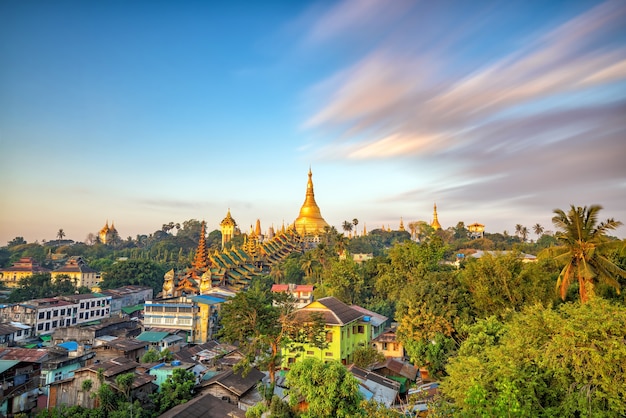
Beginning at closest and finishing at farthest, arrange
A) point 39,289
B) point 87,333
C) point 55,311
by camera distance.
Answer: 1. point 87,333
2. point 55,311
3. point 39,289

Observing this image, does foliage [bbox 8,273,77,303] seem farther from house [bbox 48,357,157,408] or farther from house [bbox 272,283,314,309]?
house [bbox 48,357,157,408]

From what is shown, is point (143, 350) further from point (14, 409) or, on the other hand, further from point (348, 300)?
point (348, 300)

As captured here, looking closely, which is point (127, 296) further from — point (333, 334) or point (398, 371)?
point (398, 371)

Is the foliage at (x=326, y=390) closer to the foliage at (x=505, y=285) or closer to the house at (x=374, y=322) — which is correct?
the foliage at (x=505, y=285)

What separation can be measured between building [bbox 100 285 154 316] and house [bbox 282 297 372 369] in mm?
27541

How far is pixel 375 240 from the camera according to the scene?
90812 millimetres

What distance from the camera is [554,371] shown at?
12906mm

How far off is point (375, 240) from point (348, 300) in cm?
5306

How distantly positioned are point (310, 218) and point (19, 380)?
219 feet

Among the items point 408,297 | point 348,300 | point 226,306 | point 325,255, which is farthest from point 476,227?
point 226,306

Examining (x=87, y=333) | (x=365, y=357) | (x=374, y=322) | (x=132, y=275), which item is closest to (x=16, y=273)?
(x=132, y=275)

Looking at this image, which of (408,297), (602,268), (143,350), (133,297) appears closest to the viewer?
(602,268)

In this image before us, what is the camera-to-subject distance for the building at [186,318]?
3528cm

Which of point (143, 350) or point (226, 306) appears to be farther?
point (143, 350)
